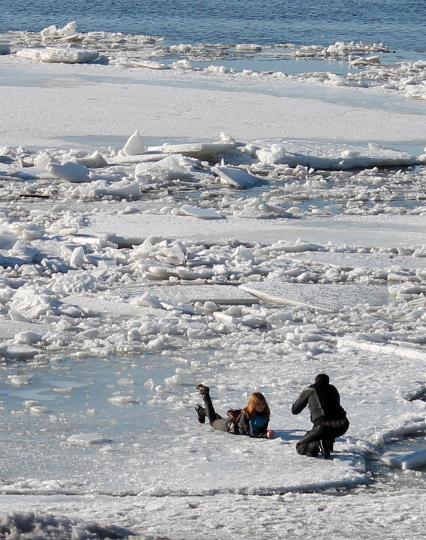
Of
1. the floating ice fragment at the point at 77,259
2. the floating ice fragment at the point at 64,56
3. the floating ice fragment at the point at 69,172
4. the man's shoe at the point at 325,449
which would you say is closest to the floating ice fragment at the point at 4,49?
the floating ice fragment at the point at 64,56

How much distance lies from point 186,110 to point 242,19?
17068 millimetres

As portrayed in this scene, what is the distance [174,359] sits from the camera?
7516 mm

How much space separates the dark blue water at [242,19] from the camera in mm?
30344

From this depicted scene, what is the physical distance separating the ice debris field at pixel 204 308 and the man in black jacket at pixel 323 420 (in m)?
0.10

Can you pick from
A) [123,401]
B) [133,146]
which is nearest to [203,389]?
[123,401]

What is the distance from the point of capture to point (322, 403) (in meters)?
6.04

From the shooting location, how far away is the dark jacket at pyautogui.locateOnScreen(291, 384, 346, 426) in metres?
5.99

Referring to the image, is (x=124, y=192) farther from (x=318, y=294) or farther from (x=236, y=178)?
(x=318, y=294)

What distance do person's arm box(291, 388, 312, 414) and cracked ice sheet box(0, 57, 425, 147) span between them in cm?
953

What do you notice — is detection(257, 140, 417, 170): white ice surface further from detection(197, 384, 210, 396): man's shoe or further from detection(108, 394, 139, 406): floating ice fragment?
Answer: detection(197, 384, 210, 396): man's shoe

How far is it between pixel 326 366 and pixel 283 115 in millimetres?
10492

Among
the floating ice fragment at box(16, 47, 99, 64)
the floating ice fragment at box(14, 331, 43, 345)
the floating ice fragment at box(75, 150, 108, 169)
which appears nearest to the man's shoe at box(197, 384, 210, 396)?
the floating ice fragment at box(14, 331, 43, 345)

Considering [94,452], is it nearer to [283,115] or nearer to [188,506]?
[188,506]

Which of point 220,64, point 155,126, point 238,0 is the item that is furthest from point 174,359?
point 238,0
